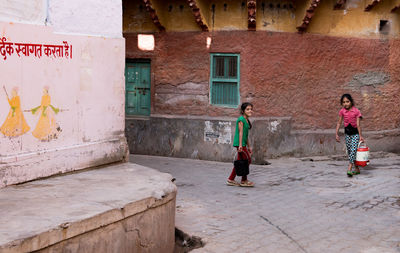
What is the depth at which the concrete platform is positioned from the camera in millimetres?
4539

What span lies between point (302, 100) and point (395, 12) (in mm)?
3210

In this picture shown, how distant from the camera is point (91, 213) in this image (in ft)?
16.5

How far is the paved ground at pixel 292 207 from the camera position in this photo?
21.0 ft

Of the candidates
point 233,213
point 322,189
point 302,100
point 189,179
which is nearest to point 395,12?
point 302,100

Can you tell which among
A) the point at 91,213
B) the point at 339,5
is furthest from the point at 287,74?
the point at 91,213

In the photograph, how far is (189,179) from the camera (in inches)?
405

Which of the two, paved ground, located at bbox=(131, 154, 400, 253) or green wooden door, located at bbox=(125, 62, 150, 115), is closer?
paved ground, located at bbox=(131, 154, 400, 253)

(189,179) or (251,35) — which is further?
(251,35)

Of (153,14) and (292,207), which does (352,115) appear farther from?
(153,14)

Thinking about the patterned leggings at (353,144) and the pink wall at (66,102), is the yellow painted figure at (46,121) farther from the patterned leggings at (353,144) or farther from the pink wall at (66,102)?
the patterned leggings at (353,144)

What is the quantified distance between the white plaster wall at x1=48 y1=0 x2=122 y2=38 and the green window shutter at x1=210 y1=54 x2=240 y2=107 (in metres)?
4.94

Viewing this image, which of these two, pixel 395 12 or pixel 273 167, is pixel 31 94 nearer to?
pixel 273 167

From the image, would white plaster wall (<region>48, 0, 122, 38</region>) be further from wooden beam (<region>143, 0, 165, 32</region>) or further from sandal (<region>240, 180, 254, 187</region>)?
wooden beam (<region>143, 0, 165, 32</region>)

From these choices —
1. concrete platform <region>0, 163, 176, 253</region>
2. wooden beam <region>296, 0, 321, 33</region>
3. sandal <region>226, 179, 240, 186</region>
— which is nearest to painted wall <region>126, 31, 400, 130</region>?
wooden beam <region>296, 0, 321, 33</region>
